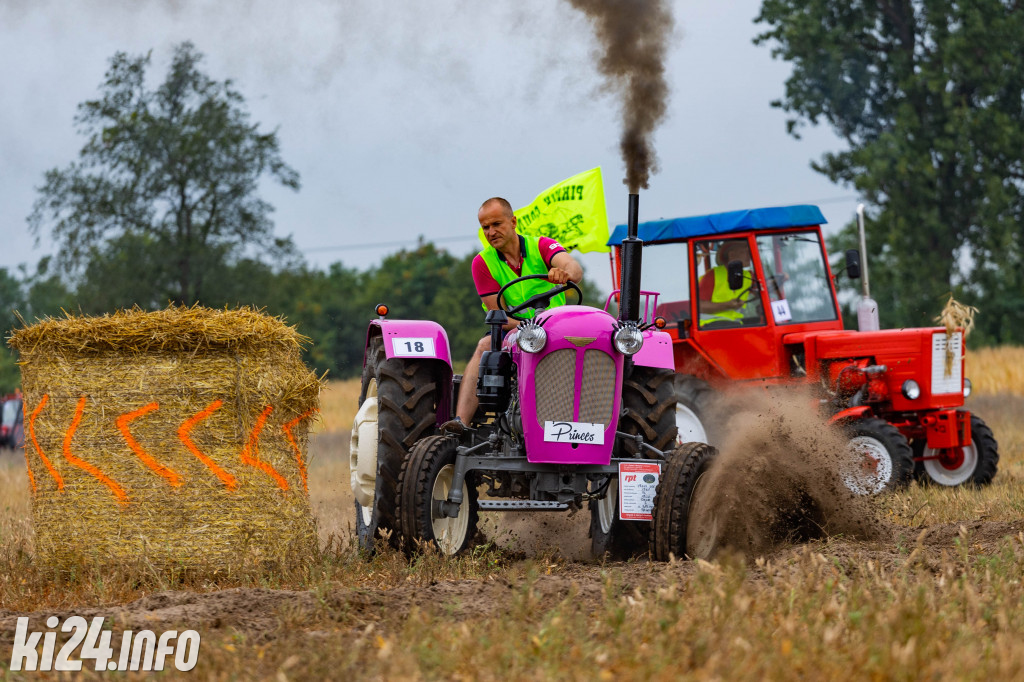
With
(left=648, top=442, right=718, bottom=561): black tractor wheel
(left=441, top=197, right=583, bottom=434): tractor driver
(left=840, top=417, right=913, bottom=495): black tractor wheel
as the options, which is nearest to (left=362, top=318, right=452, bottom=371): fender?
(left=441, top=197, right=583, bottom=434): tractor driver

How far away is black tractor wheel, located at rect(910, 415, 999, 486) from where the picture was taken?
10109mm

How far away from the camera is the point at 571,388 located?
20.2ft

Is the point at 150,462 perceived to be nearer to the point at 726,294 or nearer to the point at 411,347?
the point at 411,347

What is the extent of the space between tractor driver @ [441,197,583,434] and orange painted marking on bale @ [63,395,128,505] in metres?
1.81

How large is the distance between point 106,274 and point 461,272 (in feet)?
87.0

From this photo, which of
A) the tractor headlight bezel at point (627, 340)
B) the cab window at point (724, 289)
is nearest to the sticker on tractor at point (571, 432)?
the tractor headlight bezel at point (627, 340)

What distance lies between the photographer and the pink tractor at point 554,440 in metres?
6.06

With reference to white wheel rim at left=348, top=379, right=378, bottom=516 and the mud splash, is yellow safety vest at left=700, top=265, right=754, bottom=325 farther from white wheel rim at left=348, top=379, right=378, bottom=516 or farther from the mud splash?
white wheel rim at left=348, top=379, right=378, bottom=516

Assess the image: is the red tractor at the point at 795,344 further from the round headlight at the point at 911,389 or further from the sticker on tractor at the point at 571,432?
the sticker on tractor at the point at 571,432

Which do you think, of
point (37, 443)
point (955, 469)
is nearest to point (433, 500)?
point (37, 443)

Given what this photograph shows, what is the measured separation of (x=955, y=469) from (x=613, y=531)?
501cm

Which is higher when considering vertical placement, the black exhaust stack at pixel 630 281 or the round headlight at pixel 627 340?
the black exhaust stack at pixel 630 281

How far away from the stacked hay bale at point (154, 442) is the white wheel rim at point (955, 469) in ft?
20.5

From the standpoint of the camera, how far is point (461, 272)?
2362 inches
